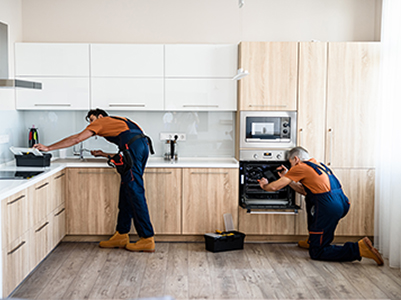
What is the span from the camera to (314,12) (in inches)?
193

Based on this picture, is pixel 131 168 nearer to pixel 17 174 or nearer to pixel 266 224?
pixel 17 174

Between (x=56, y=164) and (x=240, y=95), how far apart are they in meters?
2.02

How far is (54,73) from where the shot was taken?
4.56 meters

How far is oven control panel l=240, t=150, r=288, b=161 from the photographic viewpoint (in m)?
4.53

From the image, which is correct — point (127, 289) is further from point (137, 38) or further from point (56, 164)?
point (137, 38)

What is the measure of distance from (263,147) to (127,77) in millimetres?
1622

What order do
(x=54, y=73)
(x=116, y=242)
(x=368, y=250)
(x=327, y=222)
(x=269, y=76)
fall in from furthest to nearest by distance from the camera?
(x=54, y=73) < (x=269, y=76) < (x=116, y=242) < (x=327, y=222) < (x=368, y=250)

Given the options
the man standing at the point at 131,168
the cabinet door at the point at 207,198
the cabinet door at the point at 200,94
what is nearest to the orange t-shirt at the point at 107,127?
the man standing at the point at 131,168

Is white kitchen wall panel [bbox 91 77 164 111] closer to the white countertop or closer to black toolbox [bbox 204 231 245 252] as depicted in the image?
the white countertop

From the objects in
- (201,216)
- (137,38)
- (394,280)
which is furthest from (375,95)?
(137,38)

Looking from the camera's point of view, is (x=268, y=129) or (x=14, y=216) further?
(x=268, y=129)

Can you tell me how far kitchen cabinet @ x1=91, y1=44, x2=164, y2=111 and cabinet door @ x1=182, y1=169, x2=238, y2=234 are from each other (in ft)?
2.89

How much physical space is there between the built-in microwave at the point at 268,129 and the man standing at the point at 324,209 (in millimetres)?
563

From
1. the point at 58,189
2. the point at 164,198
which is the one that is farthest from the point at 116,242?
the point at 58,189
